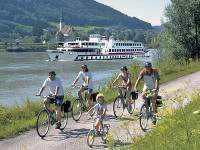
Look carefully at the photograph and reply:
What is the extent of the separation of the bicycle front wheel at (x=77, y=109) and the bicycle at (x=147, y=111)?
327 cm

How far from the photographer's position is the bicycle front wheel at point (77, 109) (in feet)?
56.4

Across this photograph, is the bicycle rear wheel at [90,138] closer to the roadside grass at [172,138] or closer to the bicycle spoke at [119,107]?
the roadside grass at [172,138]

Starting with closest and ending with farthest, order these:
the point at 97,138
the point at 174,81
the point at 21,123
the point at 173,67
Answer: the point at 97,138
the point at 21,123
the point at 174,81
the point at 173,67

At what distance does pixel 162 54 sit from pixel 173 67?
8049mm

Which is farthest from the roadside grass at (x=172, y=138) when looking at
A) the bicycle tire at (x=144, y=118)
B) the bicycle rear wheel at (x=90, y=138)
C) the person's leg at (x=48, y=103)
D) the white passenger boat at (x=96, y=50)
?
the white passenger boat at (x=96, y=50)

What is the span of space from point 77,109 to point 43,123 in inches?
128

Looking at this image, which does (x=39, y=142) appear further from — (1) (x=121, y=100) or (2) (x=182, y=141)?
(2) (x=182, y=141)

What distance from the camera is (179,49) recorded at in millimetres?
47719

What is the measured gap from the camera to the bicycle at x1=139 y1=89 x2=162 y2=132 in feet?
46.8

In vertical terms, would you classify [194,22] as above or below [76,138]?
above

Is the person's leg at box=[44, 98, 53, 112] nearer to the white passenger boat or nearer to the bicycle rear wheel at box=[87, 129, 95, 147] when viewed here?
the bicycle rear wheel at box=[87, 129, 95, 147]

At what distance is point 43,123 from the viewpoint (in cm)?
1425

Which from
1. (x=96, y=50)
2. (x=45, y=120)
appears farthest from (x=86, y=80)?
(x=96, y=50)

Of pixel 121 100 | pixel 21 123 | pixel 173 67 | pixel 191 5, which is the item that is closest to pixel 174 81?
pixel 173 67
